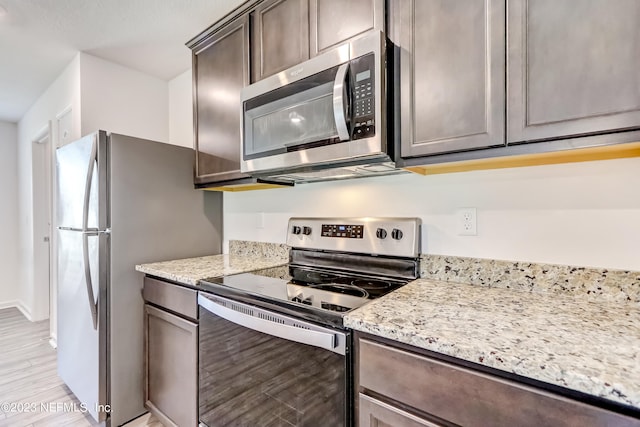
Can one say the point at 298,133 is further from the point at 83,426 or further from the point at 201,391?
the point at 83,426

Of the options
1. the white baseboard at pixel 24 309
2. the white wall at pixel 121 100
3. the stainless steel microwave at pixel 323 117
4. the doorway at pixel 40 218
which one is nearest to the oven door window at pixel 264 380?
the stainless steel microwave at pixel 323 117

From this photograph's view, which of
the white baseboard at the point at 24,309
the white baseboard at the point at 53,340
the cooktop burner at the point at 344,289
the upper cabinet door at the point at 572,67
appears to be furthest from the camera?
the white baseboard at the point at 24,309

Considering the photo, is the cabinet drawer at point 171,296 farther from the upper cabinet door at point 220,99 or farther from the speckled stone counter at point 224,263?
the upper cabinet door at point 220,99

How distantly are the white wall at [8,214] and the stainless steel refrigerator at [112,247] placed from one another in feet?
10.0

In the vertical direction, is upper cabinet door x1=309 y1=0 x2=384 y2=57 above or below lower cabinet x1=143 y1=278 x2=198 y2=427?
above

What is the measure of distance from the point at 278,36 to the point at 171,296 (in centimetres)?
146

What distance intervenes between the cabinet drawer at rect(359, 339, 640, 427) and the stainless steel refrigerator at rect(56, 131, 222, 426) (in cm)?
154

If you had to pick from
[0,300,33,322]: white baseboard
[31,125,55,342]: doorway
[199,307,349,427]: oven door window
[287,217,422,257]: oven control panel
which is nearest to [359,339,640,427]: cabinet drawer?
[199,307,349,427]: oven door window

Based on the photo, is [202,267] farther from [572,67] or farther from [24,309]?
[24,309]

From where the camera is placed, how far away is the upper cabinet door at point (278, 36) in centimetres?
147

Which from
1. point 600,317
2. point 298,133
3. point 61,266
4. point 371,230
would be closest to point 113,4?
point 298,133

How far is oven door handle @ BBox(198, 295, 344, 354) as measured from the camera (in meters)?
0.98

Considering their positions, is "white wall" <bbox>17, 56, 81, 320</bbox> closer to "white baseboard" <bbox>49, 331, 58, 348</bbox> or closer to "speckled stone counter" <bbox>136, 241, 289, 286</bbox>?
"white baseboard" <bbox>49, 331, 58, 348</bbox>

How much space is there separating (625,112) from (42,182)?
4.78m
